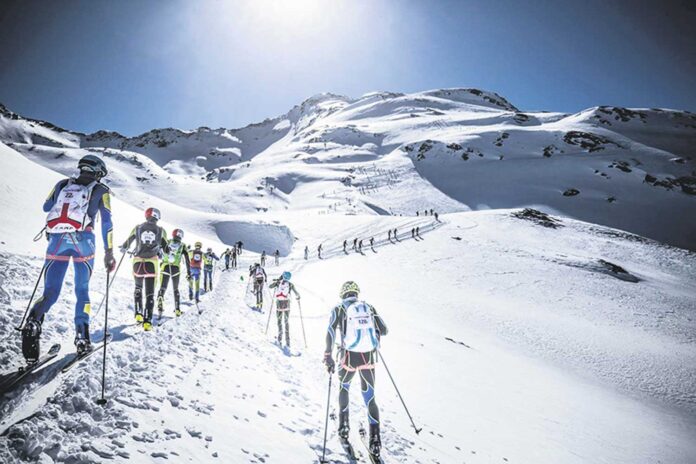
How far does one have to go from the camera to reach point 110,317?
7.35 meters

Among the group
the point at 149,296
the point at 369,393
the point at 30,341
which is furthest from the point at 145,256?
the point at 369,393

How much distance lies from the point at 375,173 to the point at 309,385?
95647 millimetres

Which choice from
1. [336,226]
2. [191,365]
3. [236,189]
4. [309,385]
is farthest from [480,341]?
[236,189]

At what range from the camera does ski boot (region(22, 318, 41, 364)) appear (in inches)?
160

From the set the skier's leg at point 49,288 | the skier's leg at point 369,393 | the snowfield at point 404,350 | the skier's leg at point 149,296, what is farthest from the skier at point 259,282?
Answer: the skier's leg at point 369,393

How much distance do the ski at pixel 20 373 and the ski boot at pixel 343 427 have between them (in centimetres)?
425

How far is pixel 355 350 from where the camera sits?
18.1ft

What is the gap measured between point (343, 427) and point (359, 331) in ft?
5.13

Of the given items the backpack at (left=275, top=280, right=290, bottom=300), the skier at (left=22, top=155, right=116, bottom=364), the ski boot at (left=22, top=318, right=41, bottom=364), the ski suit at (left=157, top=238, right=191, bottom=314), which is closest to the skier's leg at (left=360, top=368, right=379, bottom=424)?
the skier at (left=22, top=155, right=116, bottom=364)

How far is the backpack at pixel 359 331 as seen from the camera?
18.0ft

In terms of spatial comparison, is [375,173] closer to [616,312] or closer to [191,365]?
[616,312]

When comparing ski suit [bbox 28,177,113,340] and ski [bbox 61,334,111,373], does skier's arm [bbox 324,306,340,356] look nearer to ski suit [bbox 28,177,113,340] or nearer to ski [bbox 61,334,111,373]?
ski [bbox 61,334,111,373]

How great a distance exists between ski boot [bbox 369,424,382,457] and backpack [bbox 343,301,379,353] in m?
1.17

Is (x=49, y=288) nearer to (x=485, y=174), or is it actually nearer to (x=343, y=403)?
(x=343, y=403)
